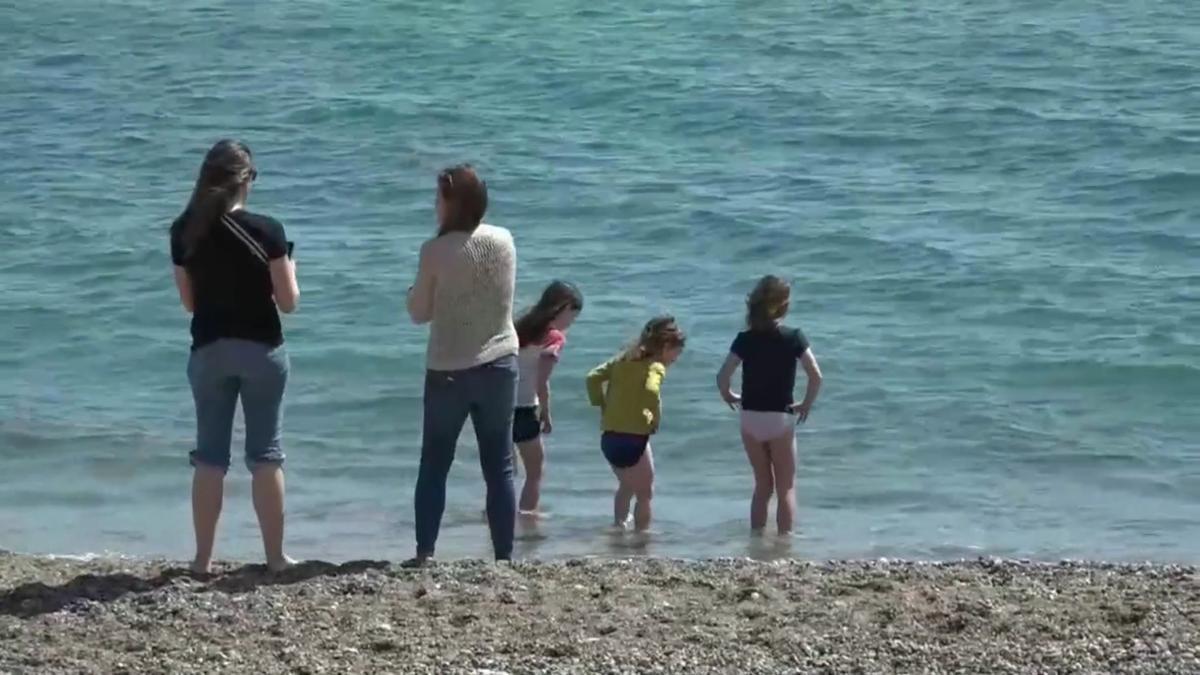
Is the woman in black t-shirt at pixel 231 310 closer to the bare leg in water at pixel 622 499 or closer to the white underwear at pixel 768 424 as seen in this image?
the bare leg in water at pixel 622 499

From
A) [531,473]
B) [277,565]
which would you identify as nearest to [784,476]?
[531,473]

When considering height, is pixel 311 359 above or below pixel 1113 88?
below

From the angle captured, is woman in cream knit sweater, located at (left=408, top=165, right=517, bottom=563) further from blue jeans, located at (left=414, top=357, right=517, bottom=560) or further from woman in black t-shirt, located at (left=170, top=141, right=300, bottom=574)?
woman in black t-shirt, located at (left=170, top=141, right=300, bottom=574)

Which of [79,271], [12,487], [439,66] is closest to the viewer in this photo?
[12,487]

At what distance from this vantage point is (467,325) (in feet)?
25.6

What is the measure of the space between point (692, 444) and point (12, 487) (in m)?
3.71

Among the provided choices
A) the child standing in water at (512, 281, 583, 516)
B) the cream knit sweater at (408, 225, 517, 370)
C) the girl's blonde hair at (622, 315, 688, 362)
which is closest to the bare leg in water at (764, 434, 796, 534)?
the girl's blonde hair at (622, 315, 688, 362)

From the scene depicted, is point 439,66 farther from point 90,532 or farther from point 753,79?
point 90,532

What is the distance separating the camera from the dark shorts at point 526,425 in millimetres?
10016

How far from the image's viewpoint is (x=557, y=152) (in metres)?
19.7

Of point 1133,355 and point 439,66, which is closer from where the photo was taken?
point 1133,355

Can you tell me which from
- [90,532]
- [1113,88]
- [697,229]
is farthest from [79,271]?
[1113,88]

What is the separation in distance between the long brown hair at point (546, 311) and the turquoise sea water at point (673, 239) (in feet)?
3.29

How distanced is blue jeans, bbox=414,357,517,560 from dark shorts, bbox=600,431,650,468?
1.83 metres
